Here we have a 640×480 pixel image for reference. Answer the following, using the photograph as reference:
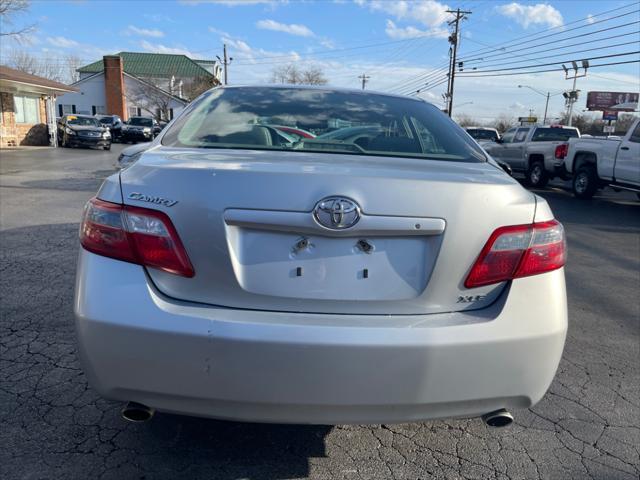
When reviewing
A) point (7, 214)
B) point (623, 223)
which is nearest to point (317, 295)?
point (7, 214)

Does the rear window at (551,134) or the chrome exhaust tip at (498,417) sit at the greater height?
the rear window at (551,134)

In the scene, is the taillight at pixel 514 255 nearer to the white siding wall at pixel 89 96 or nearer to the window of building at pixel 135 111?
the white siding wall at pixel 89 96

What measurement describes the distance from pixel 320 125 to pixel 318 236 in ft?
4.19

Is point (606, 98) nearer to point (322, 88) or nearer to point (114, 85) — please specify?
point (114, 85)

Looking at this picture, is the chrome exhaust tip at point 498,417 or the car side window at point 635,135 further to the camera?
the car side window at point 635,135

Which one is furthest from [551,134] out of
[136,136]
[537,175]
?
[136,136]

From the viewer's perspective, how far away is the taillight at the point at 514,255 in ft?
6.22

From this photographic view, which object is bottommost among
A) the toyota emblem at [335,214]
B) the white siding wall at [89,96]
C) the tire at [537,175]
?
the tire at [537,175]

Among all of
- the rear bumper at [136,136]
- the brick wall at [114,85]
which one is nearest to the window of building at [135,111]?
the brick wall at [114,85]

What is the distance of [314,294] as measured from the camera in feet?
6.05

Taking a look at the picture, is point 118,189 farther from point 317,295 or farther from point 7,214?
point 7,214

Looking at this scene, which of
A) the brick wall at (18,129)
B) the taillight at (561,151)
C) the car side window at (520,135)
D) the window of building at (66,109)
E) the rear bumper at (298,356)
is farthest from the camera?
the window of building at (66,109)

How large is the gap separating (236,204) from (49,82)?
97.2 feet

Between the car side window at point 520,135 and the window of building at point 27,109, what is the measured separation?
23.4 meters
